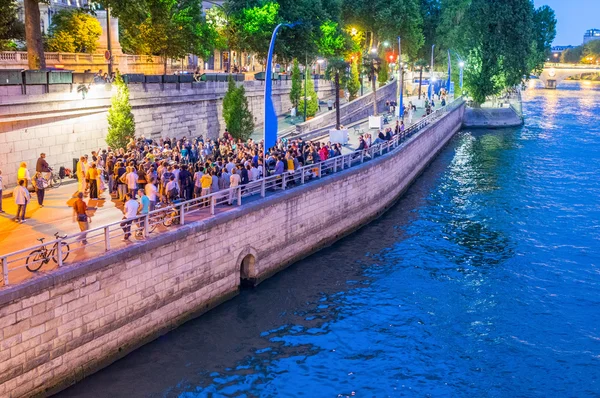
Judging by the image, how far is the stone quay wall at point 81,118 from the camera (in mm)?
25453

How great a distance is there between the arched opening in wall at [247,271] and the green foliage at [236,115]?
17035 mm

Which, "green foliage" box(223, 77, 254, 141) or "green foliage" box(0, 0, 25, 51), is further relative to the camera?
"green foliage" box(0, 0, 25, 51)

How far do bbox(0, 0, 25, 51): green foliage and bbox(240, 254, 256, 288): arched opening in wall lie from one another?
25.3 metres

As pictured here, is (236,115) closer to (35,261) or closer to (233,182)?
(233,182)

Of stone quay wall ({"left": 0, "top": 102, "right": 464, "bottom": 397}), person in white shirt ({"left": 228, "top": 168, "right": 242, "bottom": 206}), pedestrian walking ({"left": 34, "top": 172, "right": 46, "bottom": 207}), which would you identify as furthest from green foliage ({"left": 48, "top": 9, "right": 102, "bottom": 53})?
person in white shirt ({"left": 228, "top": 168, "right": 242, "bottom": 206})

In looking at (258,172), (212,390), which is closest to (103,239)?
(212,390)

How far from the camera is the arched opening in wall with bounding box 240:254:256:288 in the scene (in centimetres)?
2269

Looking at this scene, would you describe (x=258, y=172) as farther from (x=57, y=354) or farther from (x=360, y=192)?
(x=57, y=354)

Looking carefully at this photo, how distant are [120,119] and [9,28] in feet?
63.4

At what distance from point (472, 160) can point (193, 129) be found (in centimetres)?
2437

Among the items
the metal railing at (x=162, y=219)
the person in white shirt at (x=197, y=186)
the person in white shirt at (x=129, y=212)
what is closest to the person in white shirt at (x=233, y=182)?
the metal railing at (x=162, y=219)

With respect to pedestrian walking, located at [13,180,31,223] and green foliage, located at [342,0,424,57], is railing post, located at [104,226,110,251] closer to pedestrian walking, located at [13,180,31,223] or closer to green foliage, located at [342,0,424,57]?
pedestrian walking, located at [13,180,31,223]

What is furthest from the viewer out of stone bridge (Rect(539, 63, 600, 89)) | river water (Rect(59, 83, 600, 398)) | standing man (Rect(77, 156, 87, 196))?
stone bridge (Rect(539, 63, 600, 89))

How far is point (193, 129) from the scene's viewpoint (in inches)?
1576
